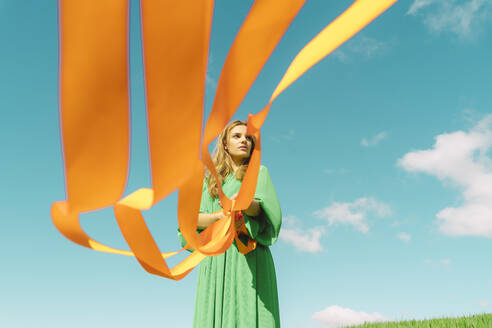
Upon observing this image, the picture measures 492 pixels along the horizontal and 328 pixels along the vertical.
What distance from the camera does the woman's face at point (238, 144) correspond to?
2.71 metres

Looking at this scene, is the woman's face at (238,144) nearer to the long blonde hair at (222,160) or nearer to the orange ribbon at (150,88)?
the long blonde hair at (222,160)

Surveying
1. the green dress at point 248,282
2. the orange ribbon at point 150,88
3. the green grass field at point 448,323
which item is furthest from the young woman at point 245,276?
the green grass field at point 448,323

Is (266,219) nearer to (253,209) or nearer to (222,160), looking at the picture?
(253,209)

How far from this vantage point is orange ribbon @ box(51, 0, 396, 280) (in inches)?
36.5

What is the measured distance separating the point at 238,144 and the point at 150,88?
5.79ft

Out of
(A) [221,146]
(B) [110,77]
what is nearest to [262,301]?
(A) [221,146]

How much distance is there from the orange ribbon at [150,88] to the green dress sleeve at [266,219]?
1.08 metres

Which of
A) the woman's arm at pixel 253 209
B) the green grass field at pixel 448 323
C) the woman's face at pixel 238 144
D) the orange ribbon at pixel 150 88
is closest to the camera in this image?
the orange ribbon at pixel 150 88

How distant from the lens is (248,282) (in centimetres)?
240

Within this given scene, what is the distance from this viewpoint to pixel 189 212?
1333 millimetres

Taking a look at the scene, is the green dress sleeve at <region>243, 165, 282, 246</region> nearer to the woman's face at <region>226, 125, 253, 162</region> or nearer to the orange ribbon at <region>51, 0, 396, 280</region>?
the woman's face at <region>226, 125, 253, 162</region>

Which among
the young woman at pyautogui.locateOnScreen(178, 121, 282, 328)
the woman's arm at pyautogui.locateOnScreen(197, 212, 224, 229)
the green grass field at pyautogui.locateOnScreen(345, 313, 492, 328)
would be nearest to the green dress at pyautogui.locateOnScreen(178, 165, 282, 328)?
the young woman at pyautogui.locateOnScreen(178, 121, 282, 328)

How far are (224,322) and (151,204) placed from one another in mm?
1502

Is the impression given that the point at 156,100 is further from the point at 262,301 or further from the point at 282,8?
the point at 262,301
